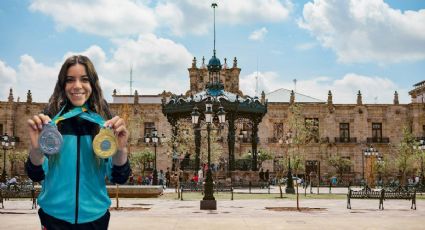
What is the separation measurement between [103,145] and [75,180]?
0.24 meters

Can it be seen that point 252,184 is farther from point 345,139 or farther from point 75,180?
point 75,180

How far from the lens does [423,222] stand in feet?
38.0

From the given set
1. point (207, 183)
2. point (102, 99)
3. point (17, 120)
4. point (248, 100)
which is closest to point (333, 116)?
point (248, 100)

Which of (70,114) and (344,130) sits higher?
(344,130)

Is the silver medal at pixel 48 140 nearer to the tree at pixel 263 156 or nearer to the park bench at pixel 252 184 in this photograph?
the park bench at pixel 252 184

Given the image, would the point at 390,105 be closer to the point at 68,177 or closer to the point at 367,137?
the point at 367,137

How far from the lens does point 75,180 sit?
2766 millimetres

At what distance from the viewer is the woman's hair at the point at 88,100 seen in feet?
9.70

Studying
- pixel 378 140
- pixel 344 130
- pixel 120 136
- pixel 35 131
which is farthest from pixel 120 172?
pixel 378 140

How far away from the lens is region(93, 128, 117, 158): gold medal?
270cm

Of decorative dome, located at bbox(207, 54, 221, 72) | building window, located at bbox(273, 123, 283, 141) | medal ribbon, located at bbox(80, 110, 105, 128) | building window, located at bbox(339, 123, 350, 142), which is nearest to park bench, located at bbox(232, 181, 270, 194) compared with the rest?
decorative dome, located at bbox(207, 54, 221, 72)

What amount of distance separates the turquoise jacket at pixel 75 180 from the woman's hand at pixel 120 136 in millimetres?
80

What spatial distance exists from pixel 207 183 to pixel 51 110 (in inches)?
501

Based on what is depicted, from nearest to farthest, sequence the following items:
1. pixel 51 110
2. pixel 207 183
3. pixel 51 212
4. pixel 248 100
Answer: pixel 51 212, pixel 51 110, pixel 207 183, pixel 248 100
